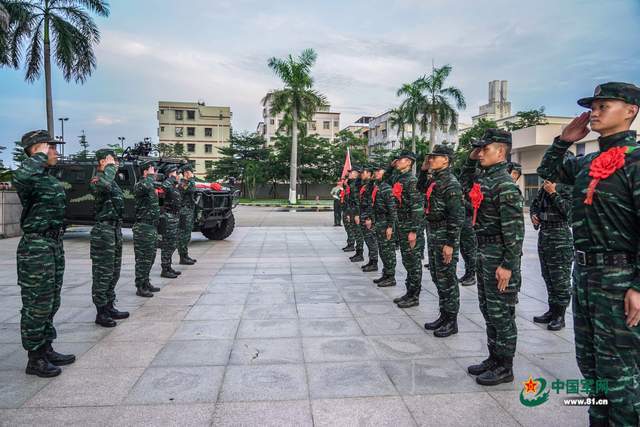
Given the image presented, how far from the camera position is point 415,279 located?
17.5 ft

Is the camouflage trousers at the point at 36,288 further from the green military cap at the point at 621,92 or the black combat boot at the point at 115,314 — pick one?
the green military cap at the point at 621,92

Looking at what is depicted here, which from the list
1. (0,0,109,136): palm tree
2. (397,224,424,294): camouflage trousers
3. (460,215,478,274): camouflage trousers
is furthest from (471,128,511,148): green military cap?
(0,0,109,136): palm tree

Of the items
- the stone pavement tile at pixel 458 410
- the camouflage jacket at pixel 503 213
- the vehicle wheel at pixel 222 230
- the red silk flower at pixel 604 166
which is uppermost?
the red silk flower at pixel 604 166

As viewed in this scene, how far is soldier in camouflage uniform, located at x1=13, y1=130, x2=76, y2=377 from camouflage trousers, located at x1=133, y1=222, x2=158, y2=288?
2340mm

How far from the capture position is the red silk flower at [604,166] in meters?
2.21

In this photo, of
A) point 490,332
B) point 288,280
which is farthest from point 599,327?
point 288,280

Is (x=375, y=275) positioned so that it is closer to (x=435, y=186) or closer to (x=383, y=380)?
(x=435, y=186)

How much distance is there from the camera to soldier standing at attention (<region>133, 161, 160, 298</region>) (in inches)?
234

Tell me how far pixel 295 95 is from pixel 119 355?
27.1 m

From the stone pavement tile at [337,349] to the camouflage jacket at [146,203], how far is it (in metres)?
3.10

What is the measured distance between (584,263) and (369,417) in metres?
1.52

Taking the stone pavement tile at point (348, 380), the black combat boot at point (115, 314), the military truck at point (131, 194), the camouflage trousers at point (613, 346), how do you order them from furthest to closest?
the military truck at point (131, 194) < the black combat boot at point (115, 314) < the stone pavement tile at point (348, 380) < the camouflage trousers at point (613, 346)

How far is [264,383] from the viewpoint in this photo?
3170 mm

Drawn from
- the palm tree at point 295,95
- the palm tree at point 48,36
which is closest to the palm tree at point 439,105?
the palm tree at point 295,95
